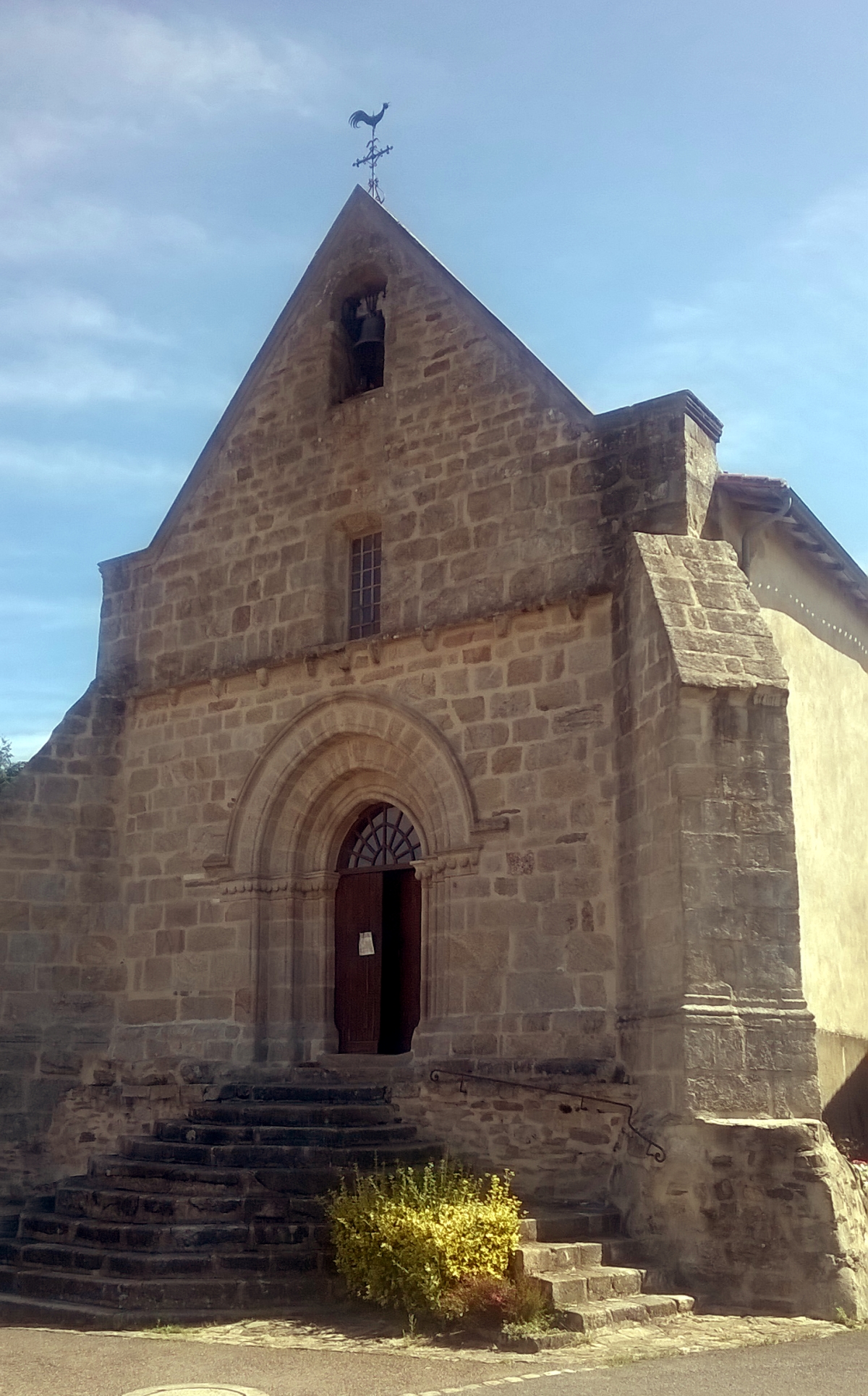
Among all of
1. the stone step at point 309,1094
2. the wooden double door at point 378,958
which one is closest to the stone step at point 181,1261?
the stone step at point 309,1094

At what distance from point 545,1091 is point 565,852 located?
1.90 metres

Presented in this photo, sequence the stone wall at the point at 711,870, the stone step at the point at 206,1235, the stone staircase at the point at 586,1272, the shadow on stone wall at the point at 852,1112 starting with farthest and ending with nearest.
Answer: the shadow on stone wall at the point at 852,1112 → the stone step at the point at 206,1235 → the stone wall at the point at 711,870 → the stone staircase at the point at 586,1272

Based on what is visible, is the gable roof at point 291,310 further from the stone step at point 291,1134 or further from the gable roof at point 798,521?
the stone step at point 291,1134

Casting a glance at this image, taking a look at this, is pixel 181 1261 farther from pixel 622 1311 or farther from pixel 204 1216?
pixel 622 1311

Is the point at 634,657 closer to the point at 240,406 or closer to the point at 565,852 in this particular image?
the point at 565,852

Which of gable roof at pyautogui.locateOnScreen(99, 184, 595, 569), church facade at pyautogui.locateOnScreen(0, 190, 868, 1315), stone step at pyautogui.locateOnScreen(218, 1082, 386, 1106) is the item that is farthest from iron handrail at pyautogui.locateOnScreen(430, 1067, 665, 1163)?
gable roof at pyautogui.locateOnScreen(99, 184, 595, 569)

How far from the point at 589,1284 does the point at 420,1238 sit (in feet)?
3.52

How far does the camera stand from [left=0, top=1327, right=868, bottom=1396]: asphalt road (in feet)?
22.7

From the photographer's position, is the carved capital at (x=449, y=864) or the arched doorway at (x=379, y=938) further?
the arched doorway at (x=379, y=938)

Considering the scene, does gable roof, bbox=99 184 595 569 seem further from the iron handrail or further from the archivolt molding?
the iron handrail

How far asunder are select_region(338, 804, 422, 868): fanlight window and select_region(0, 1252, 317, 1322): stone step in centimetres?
443

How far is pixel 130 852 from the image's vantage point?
14.4m

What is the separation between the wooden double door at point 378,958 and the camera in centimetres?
1284

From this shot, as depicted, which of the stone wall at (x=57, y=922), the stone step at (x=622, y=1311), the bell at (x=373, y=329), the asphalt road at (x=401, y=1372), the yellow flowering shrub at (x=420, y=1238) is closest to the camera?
the asphalt road at (x=401, y=1372)
